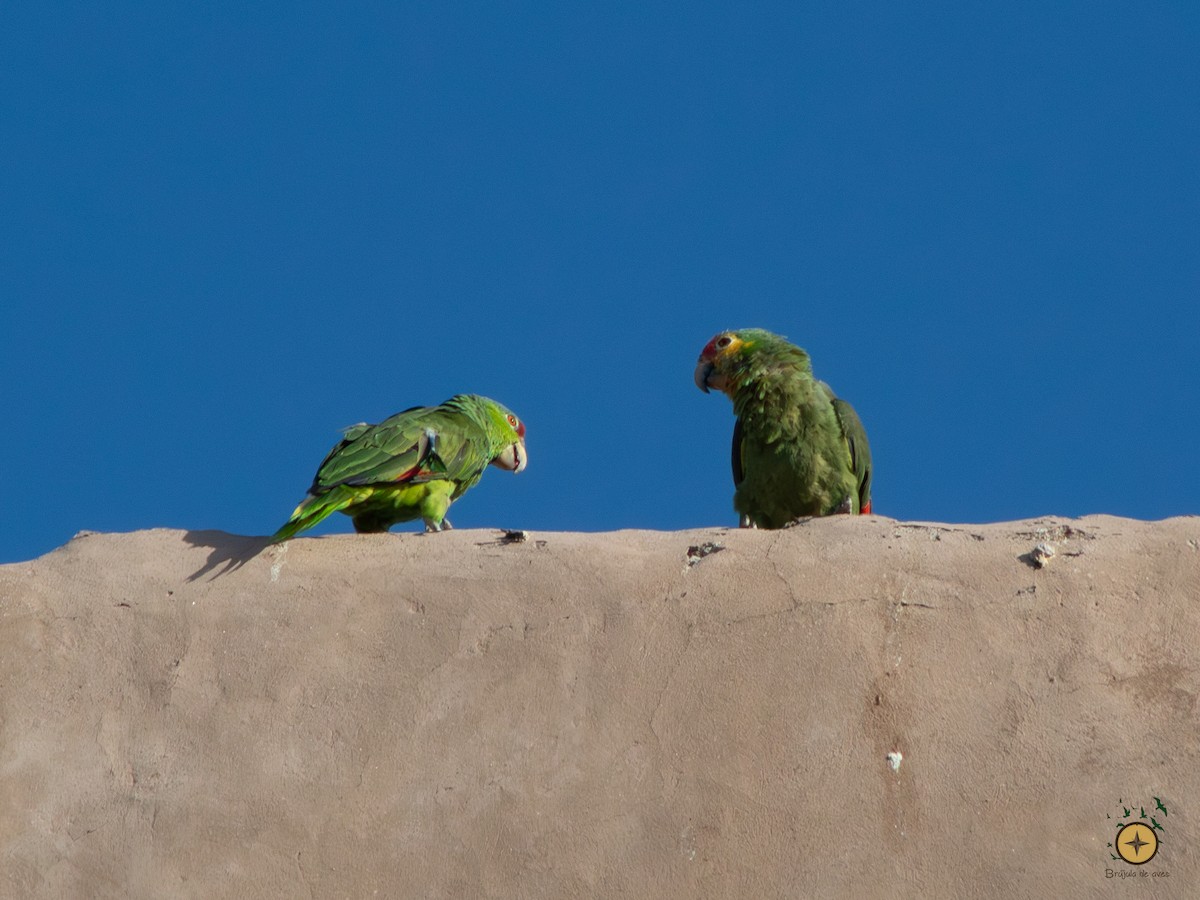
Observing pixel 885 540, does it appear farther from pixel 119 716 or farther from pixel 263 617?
pixel 119 716

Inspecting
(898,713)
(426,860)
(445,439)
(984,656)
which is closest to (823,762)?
(898,713)

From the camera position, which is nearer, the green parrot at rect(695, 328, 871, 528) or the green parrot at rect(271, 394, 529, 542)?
the green parrot at rect(271, 394, 529, 542)

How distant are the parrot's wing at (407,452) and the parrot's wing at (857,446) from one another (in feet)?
6.83

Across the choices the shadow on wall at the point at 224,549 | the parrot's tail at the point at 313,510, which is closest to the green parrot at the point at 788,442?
the parrot's tail at the point at 313,510

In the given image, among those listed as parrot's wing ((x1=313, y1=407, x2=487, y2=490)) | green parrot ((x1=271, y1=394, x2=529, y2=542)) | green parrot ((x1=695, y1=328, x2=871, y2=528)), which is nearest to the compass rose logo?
green parrot ((x1=695, y1=328, x2=871, y2=528))

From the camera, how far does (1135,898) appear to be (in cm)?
501

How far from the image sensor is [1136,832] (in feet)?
16.9

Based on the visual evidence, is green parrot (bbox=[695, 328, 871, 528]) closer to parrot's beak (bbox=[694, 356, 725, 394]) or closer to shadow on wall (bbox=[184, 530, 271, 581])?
parrot's beak (bbox=[694, 356, 725, 394])

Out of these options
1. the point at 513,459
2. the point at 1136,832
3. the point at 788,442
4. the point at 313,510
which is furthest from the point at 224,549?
the point at 1136,832

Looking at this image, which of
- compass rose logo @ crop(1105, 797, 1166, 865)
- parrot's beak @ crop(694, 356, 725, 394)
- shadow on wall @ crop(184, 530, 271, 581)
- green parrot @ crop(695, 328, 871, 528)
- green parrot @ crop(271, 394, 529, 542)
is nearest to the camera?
compass rose logo @ crop(1105, 797, 1166, 865)

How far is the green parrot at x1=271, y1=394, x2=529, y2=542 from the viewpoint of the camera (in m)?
6.57

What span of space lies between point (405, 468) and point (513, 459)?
1.72 m

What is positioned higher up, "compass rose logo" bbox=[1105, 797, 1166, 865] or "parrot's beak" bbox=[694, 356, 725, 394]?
"parrot's beak" bbox=[694, 356, 725, 394]

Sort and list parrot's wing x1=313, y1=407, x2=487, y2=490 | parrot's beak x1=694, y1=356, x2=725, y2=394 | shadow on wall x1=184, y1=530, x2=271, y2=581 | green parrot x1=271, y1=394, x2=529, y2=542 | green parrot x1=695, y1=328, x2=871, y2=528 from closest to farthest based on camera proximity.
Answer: shadow on wall x1=184, y1=530, x2=271, y2=581 < green parrot x1=271, y1=394, x2=529, y2=542 < parrot's wing x1=313, y1=407, x2=487, y2=490 < green parrot x1=695, y1=328, x2=871, y2=528 < parrot's beak x1=694, y1=356, x2=725, y2=394
